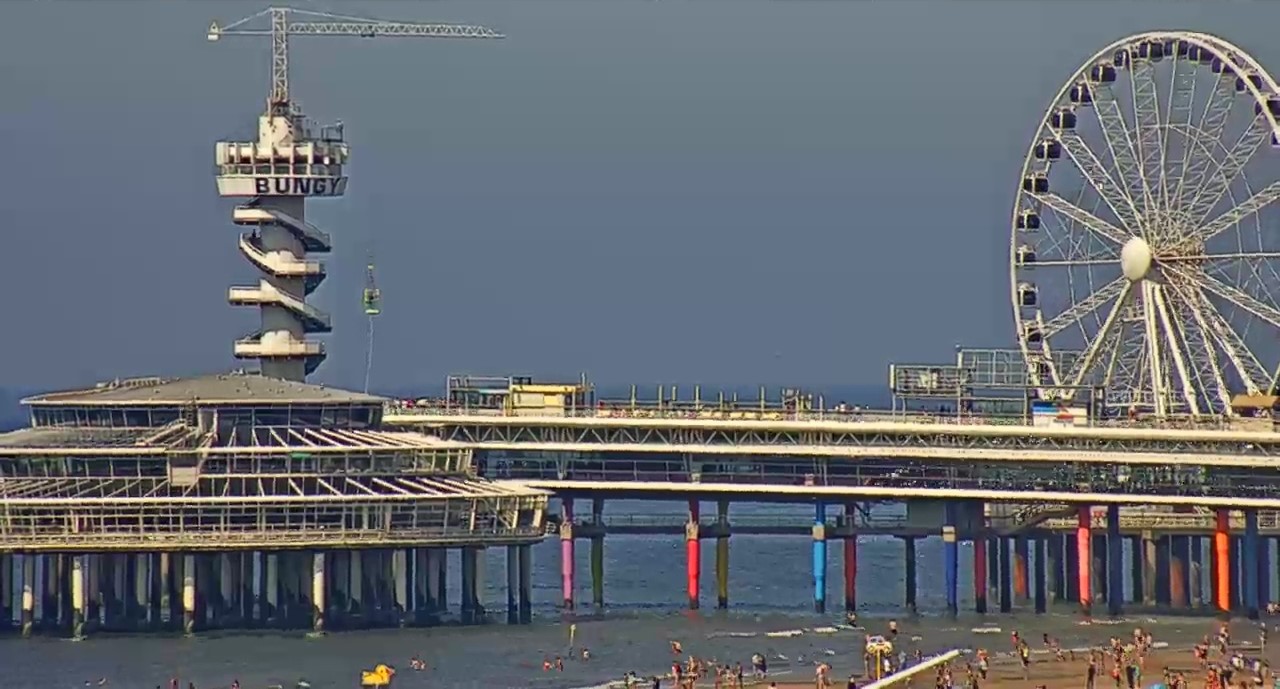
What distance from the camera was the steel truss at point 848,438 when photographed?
14525cm

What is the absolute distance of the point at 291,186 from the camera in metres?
167

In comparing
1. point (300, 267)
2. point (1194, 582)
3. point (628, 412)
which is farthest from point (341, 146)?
point (1194, 582)

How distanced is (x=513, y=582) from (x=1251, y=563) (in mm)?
30923

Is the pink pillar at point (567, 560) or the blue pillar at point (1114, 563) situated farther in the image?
the pink pillar at point (567, 560)

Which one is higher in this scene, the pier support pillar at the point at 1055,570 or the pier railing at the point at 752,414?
the pier railing at the point at 752,414

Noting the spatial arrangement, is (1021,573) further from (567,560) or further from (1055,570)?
(567,560)

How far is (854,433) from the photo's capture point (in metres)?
153

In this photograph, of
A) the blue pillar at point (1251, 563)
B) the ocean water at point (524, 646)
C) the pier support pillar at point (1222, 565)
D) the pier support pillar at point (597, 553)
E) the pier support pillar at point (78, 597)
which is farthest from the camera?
the pier support pillar at point (597, 553)

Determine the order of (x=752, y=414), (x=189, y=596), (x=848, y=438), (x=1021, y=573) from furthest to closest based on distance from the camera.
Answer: (x=1021, y=573)
(x=752, y=414)
(x=848, y=438)
(x=189, y=596)

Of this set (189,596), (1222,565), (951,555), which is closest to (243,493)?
(189,596)

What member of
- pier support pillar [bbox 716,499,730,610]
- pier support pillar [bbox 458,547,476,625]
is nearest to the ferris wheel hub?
pier support pillar [bbox 716,499,730,610]

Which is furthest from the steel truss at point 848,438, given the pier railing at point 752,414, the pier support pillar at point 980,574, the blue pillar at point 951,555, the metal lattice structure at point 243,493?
the metal lattice structure at point 243,493

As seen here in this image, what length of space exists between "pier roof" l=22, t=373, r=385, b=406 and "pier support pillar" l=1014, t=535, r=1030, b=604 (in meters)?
29.8

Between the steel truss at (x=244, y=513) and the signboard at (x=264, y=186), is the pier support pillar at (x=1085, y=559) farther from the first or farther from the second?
the signboard at (x=264, y=186)
